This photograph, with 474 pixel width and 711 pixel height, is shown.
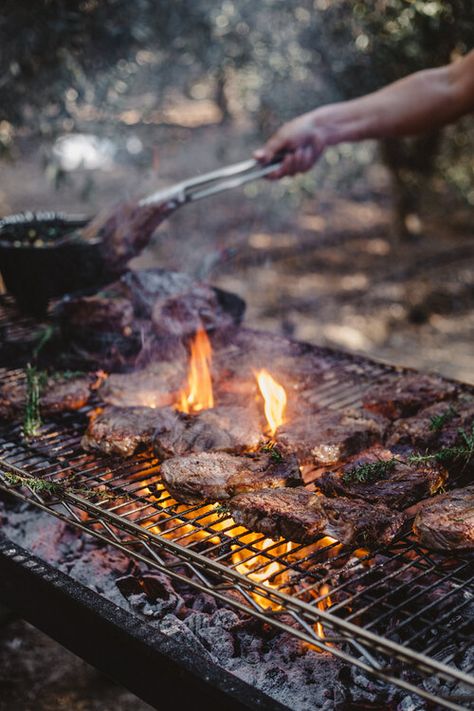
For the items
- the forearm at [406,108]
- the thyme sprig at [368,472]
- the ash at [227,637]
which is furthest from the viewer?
the forearm at [406,108]

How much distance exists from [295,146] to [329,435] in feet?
6.55

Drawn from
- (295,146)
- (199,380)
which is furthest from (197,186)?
(199,380)

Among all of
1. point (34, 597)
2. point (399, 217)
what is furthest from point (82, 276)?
point (399, 217)

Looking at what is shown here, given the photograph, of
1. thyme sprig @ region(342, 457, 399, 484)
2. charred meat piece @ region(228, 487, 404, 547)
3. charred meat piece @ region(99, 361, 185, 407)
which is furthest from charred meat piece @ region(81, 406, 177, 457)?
thyme sprig @ region(342, 457, 399, 484)

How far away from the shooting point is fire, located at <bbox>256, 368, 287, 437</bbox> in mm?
3289

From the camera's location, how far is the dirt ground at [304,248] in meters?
7.86

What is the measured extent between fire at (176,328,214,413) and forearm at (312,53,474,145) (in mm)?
1421

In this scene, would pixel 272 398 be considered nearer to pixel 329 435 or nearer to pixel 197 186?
pixel 329 435

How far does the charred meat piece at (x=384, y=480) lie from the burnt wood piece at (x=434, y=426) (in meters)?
0.20

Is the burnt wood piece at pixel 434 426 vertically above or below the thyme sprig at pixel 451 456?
below

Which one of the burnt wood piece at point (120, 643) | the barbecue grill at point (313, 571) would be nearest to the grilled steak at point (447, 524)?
the barbecue grill at point (313, 571)

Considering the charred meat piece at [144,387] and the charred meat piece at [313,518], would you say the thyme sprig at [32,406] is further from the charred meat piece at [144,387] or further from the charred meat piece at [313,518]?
the charred meat piece at [313,518]

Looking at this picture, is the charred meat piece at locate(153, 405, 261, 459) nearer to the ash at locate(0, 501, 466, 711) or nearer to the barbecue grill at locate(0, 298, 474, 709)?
the barbecue grill at locate(0, 298, 474, 709)

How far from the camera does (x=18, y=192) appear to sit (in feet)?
40.5
